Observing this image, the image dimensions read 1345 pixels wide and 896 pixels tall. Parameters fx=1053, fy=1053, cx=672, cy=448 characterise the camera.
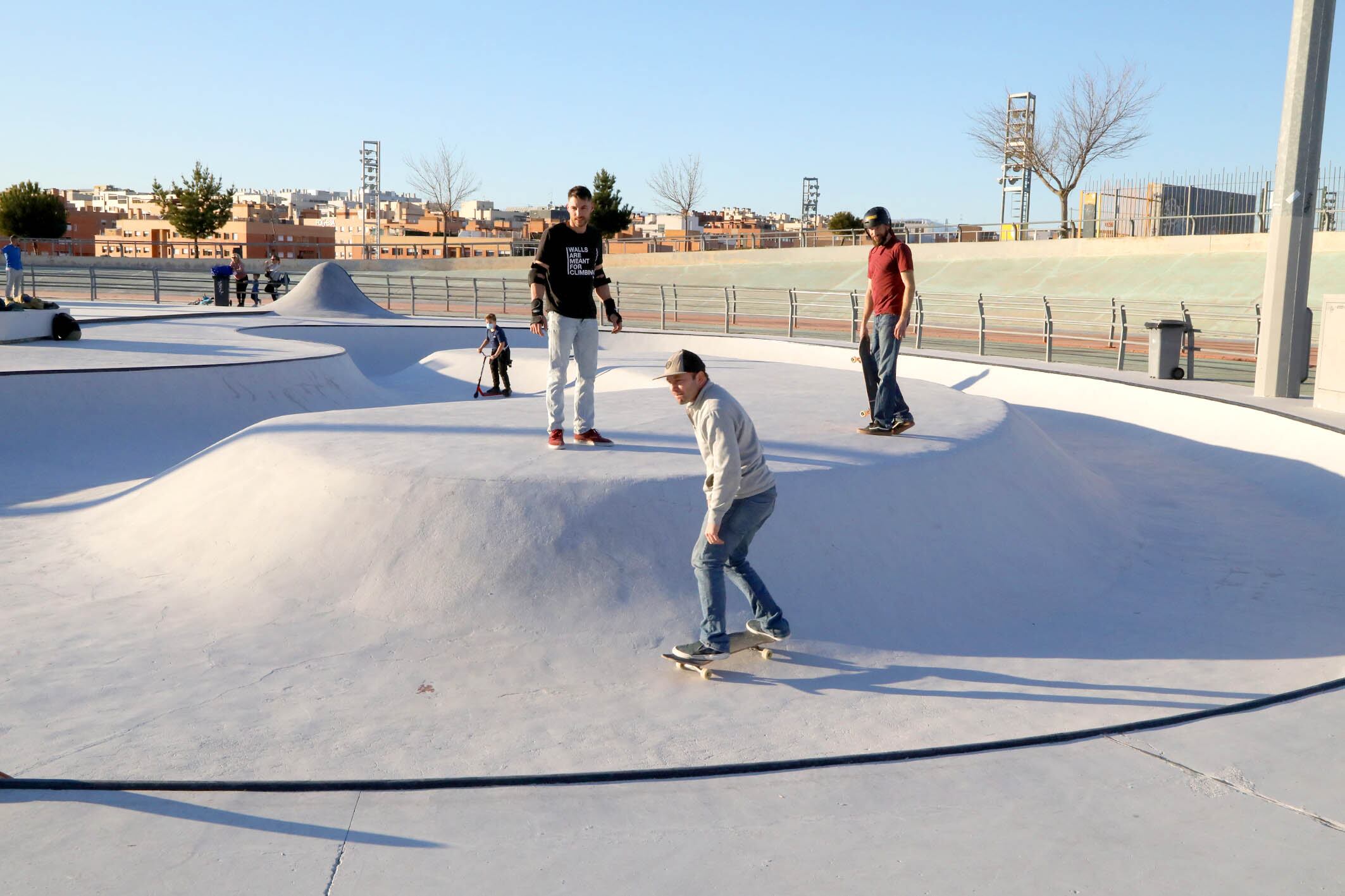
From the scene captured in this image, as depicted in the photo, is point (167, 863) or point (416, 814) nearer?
point (167, 863)

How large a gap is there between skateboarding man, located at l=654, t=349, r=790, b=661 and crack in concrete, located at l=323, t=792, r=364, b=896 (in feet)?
6.42

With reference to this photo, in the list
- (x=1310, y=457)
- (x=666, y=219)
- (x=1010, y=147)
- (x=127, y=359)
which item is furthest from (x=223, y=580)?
(x=666, y=219)

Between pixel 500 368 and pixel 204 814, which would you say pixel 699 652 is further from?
pixel 500 368

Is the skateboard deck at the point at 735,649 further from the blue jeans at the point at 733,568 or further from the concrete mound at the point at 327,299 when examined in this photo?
the concrete mound at the point at 327,299

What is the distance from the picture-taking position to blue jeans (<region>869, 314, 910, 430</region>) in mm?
8070

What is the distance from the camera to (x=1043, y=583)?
6945 mm

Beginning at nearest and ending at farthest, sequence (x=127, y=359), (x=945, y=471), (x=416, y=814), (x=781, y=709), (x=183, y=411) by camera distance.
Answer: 1. (x=416, y=814)
2. (x=781, y=709)
3. (x=945, y=471)
4. (x=183, y=411)
5. (x=127, y=359)

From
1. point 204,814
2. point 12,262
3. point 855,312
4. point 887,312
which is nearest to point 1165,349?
point 855,312

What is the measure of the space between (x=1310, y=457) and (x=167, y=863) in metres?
10.4

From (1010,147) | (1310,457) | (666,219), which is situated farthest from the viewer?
(666,219)

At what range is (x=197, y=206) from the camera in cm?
5925

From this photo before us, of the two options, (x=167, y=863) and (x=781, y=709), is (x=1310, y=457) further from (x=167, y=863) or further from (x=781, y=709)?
(x=167, y=863)

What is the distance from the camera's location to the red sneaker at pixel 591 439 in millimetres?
7676

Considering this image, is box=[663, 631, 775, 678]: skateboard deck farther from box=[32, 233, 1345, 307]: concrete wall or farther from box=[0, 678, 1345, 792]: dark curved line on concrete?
box=[32, 233, 1345, 307]: concrete wall
